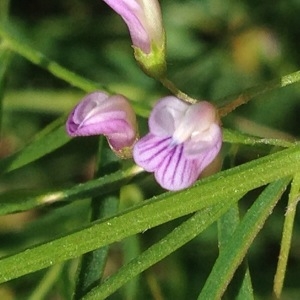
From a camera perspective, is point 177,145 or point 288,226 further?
point 288,226

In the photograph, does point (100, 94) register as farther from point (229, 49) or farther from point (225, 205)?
point (229, 49)

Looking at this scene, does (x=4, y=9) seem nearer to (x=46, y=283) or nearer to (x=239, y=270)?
(x=46, y=283)

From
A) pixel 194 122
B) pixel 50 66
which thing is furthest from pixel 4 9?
pixel 194 122

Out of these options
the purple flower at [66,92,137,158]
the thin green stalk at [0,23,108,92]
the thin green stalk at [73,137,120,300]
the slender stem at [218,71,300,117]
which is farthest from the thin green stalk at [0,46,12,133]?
the slender stem at [218,71,300,117]

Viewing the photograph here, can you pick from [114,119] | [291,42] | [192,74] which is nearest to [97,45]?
[192,74]

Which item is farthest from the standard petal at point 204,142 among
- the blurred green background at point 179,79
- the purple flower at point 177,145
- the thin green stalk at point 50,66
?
the blurred green background at point 179,79

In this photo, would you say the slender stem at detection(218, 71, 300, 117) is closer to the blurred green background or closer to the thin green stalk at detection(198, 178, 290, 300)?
the thin green stalk at detection(198, 178, 290, 300)
